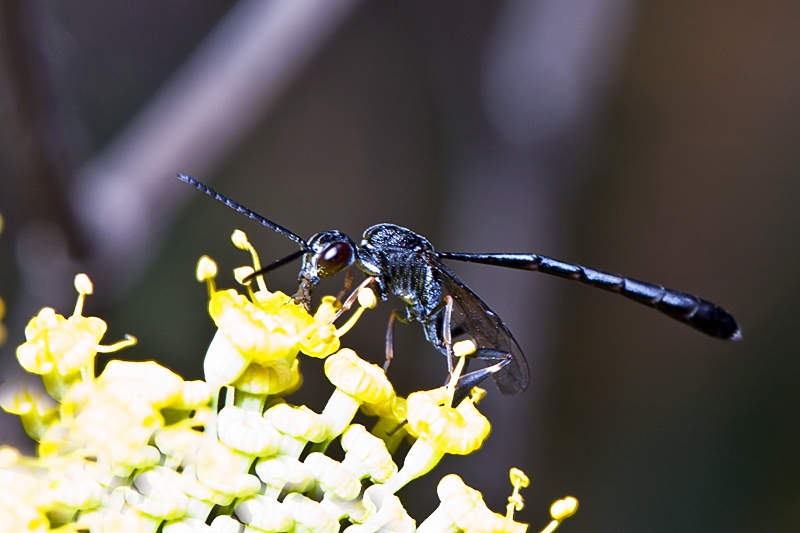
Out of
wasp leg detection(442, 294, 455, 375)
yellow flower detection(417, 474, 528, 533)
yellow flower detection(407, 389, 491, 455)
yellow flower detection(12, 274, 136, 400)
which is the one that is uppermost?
wasp leg detection(442, 294, 455, 375)

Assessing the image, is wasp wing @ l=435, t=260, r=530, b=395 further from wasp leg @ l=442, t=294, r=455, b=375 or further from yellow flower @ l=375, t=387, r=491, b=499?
yellow flower @ l=375, t=387, r=491, b=499

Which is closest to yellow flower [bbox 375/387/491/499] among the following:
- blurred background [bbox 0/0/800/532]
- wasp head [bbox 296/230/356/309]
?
wasp head [bbox 296/230/356/309]

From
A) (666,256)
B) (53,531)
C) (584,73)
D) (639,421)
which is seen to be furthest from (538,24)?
(53,531)

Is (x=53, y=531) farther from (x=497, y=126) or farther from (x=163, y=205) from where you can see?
(x=497, y=126)

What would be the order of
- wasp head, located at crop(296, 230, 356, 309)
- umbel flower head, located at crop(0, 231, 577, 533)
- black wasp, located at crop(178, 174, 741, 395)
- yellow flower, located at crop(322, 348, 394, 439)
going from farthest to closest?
black wasp, located at crop(178, 174, 741, 395) → wasp head, located at crop(296, 230, 356, 309) → yellow flower, located at crop(322, 348, 394, 439) → umbel flower head, located at crop(0, 231, 577, 533)

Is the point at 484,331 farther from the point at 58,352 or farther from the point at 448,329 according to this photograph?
the point at 58,352

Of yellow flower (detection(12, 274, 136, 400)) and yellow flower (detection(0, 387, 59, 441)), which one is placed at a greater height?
yellow flower (detection(12, 274, 136, 400))

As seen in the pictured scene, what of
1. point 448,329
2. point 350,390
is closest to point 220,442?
point 350,390
